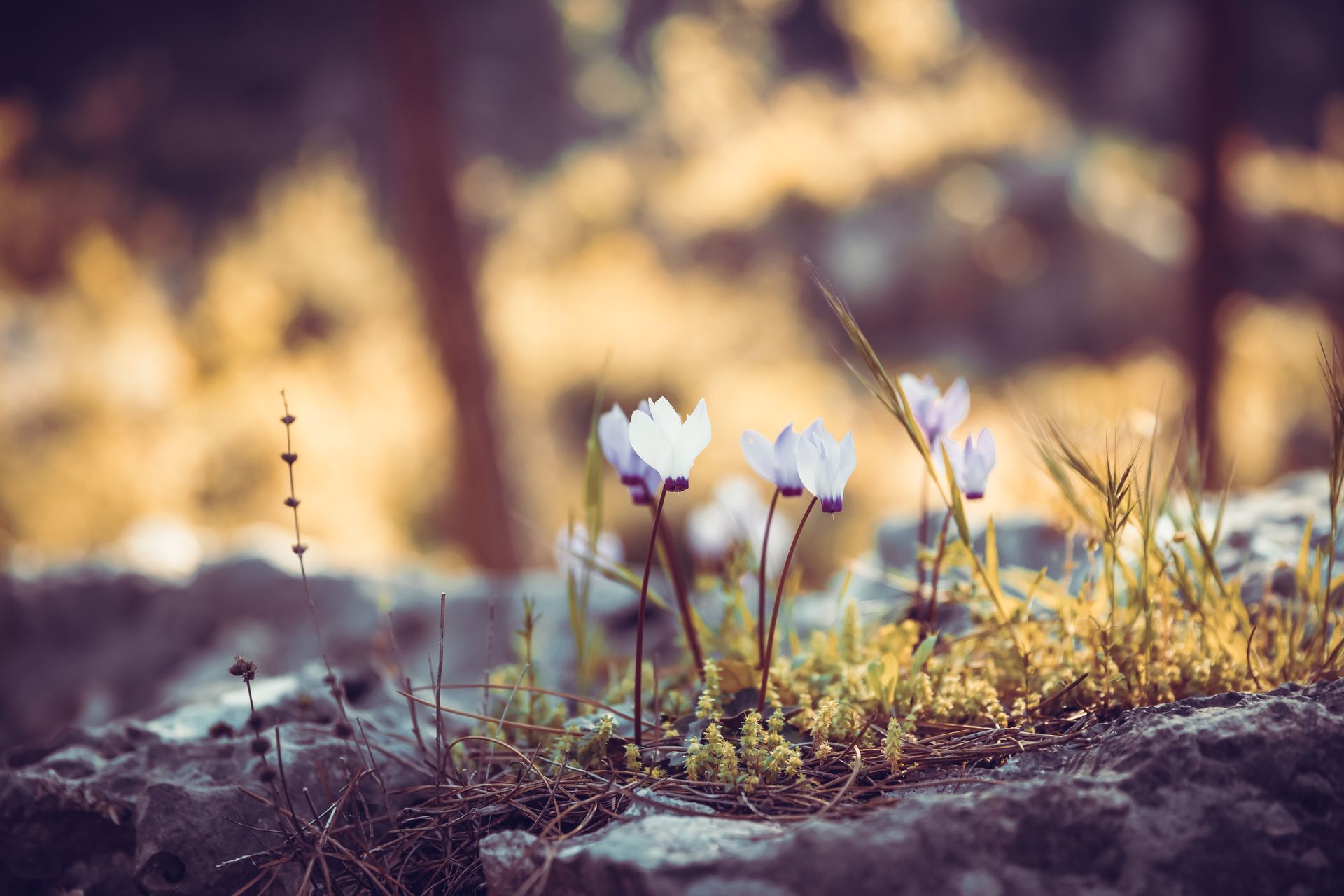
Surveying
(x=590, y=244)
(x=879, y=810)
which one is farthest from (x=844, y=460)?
(x=590, y=244)

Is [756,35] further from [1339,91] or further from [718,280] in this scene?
[1339,91]

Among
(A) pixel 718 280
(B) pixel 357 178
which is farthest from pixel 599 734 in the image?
(B) pixel 357 178

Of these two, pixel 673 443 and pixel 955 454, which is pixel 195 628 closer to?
pixel 673 443

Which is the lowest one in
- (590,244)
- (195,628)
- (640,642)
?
(195,628)

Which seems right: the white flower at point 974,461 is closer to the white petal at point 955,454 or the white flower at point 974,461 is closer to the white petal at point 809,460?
the white petal at point 955,454

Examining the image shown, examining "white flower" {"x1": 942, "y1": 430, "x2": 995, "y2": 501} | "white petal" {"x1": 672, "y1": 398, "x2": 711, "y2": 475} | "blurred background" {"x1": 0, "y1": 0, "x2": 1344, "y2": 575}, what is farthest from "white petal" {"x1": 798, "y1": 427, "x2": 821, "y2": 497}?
"blurred background" {"x1": 0, "y1": 0, "x2": 1344, "y2": 575}

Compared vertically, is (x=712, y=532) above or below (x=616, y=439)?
below
